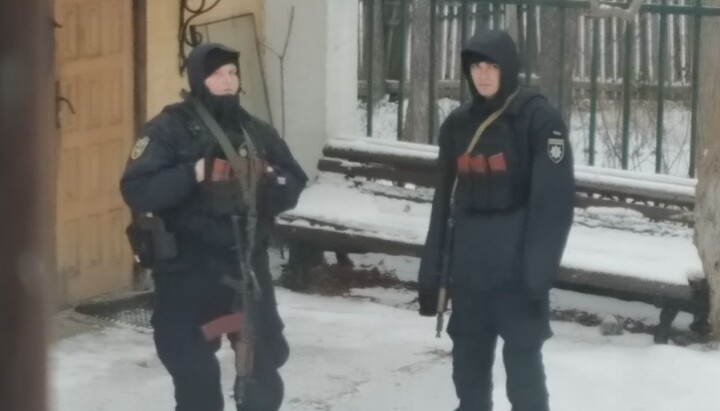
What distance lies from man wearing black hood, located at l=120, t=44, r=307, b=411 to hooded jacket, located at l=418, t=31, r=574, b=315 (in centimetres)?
65

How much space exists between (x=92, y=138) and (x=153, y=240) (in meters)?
2.92

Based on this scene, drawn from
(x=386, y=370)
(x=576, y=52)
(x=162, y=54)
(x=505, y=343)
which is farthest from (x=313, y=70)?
(x=505, y=343)

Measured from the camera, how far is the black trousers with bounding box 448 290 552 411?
15.4ft

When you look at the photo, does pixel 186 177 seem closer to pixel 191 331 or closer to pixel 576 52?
pixel 191 331

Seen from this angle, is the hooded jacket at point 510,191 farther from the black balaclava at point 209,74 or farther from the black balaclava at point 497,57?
the black balaclava at point 209,74

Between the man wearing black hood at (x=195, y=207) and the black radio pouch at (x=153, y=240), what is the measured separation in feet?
0.08

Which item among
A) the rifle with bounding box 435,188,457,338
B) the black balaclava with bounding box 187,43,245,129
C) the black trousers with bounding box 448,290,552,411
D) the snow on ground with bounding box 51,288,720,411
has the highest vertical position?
the black balaclava with bounding box 187,43,245,129

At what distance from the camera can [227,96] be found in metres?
4.51

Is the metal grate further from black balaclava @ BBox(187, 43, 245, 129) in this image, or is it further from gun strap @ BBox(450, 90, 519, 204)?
gun strap @ BBox(450, 90, 519, 204)

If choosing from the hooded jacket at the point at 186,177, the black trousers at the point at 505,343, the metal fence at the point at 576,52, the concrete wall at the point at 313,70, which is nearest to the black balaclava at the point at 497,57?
the black trousers at the point at 505,343

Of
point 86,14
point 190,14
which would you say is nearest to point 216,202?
point 86,14

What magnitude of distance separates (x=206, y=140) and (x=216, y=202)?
0.21m

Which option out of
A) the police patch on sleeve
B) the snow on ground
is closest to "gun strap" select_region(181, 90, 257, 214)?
the police patch on sleeve

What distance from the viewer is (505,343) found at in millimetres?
4762
